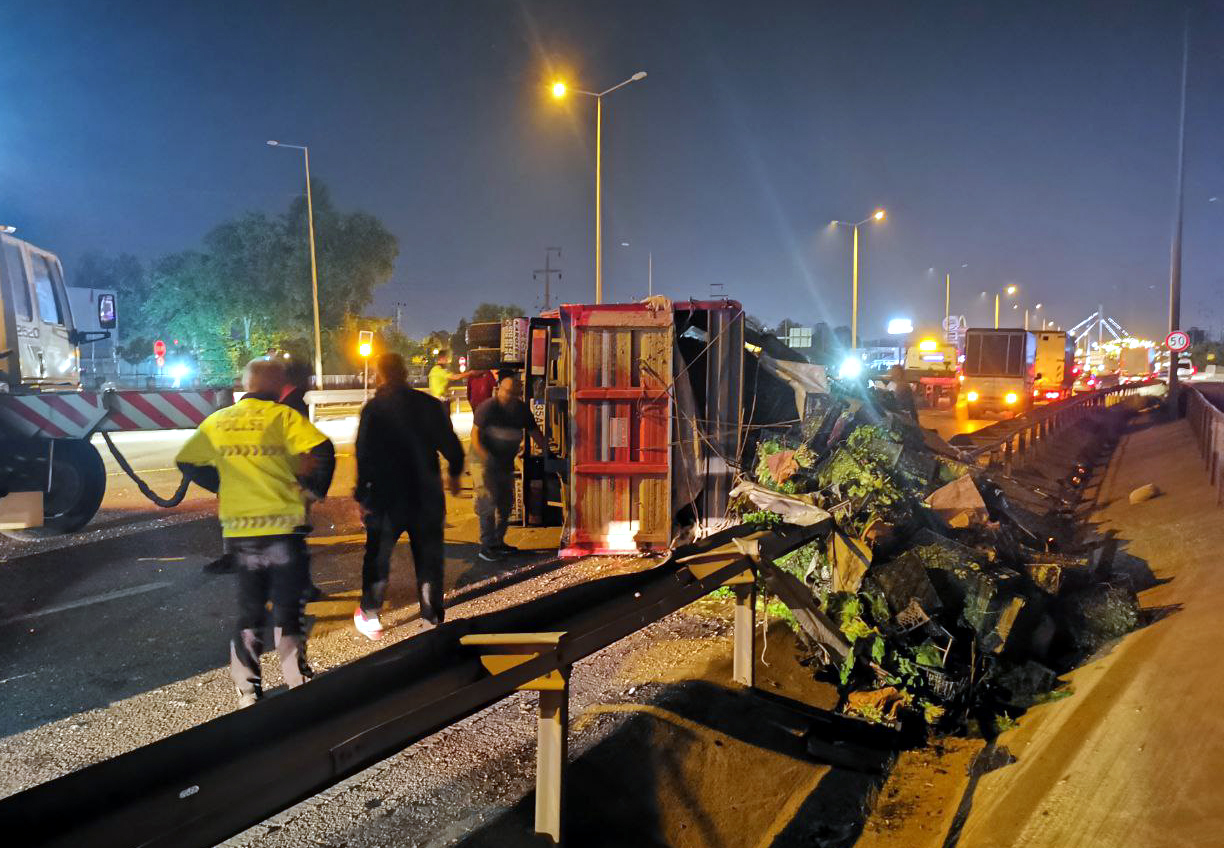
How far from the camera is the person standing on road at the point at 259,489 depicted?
4.20 m

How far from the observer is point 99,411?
8.18 metres

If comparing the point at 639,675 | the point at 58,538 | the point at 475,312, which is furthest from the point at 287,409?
the point at 475,312

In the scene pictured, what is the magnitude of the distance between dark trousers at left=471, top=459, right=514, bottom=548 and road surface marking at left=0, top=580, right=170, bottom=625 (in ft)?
8.74

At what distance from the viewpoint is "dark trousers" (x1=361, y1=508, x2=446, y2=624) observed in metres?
5.49

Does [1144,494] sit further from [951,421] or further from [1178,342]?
[951,421]

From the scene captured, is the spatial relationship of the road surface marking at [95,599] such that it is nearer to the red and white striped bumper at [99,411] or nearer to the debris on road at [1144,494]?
the red and white striped bumper at [99,411]

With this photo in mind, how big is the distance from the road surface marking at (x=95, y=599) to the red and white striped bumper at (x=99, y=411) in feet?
6.12

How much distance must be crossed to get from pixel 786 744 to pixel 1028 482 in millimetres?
9443

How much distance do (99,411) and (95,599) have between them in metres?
2.47

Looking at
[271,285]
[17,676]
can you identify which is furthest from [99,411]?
[271,285]

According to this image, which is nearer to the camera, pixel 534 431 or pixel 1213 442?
pixel 534 431

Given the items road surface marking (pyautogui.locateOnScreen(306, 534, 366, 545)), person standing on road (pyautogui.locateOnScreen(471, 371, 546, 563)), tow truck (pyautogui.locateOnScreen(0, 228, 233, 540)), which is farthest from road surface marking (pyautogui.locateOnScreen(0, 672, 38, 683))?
person standing on road (pyautogui.locateOnScreen(471, 371, 546, 563))

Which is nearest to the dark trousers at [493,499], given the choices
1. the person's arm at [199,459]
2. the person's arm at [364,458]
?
the person's arm at [364,458]

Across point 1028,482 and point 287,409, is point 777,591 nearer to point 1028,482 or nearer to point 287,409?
point 287,409
